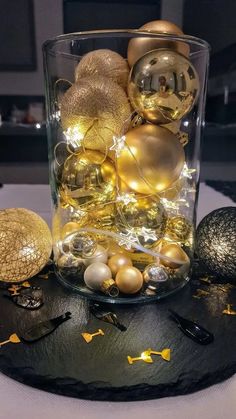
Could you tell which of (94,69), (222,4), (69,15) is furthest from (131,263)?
(69,15)

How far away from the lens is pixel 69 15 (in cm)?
208

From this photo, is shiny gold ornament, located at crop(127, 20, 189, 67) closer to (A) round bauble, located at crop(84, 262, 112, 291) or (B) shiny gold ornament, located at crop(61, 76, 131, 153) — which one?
(B) shiny gold ornament, located at crop(61, 76, 131, 153)

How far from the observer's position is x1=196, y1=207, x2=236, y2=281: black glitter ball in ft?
1.58

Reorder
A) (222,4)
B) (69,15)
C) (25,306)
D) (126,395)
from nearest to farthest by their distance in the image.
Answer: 1. (126,395)
2. (25,306)
3. (222,4)
4. (69,15)

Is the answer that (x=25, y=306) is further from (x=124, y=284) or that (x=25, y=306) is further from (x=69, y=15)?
(x=69, y=15)

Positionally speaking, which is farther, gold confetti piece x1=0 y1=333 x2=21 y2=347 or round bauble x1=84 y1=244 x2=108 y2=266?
round bauble x1=84 y1=244 x2=108 y2=266

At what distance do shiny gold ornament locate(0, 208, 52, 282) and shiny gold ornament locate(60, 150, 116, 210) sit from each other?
0.07m

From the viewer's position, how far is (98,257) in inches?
19.0

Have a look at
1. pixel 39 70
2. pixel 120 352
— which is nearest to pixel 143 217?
pixel 120 352

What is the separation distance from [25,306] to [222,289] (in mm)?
255

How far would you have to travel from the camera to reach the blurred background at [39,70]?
190 cm

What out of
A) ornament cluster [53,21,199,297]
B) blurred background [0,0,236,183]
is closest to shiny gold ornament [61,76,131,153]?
ornament cluster [53,21,199,297]

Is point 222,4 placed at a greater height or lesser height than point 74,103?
greater

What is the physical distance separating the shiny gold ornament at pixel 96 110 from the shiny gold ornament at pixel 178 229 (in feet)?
0.49
